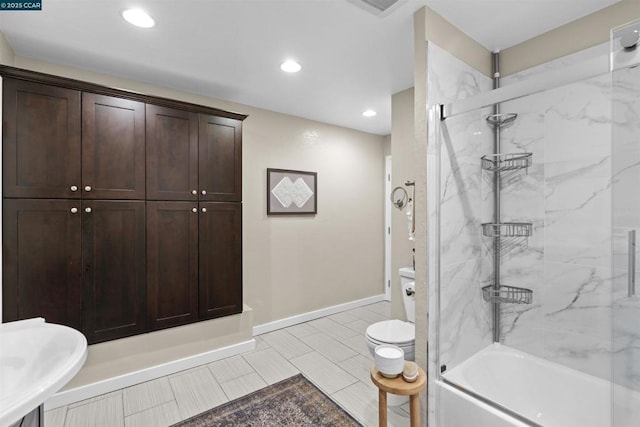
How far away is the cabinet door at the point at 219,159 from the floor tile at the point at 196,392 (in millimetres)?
1485

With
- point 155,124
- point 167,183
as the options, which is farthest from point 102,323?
point 155,124

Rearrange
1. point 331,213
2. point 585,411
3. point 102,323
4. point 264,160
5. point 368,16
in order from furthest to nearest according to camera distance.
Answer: point 331,213, point 264,160, point 102,323, point 368,16, point 585,411

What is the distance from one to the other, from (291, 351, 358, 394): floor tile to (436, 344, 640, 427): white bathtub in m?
0.82

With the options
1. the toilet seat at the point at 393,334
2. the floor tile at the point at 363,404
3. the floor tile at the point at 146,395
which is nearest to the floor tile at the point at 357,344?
the floor tile at the point at 363,404

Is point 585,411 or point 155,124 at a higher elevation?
point 155,124

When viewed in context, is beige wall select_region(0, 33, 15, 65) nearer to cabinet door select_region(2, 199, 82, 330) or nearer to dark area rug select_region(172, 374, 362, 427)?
cabinet door select_region(2, 199, 82, 330)

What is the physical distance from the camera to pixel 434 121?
1.78 metres

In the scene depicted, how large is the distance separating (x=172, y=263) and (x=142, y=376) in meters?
0.91

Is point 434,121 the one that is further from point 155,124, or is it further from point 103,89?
point 103,89

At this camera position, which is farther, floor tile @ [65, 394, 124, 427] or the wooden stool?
floor tile @ [65, 394, 124, 427]

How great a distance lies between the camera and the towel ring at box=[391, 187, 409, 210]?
3049 millimetres

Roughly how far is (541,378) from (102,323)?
3.05m

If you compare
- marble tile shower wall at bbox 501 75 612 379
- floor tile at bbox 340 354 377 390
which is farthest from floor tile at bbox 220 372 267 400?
marble tile shower wall at bbox 501 75 612 379

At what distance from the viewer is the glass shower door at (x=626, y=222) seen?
1195 millimetres
